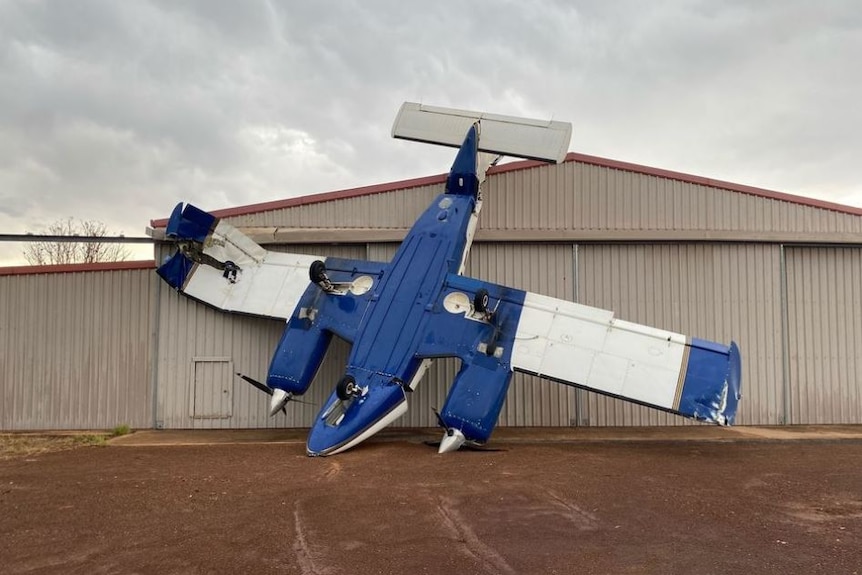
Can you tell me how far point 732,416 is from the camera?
10.5 meters

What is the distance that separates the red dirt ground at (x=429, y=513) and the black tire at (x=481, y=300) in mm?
2927

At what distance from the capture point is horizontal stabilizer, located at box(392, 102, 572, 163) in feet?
49.1

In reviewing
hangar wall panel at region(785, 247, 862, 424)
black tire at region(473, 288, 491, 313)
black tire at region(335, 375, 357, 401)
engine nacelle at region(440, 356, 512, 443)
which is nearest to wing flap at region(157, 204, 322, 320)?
black tire at region(335, 375, 357, 401)

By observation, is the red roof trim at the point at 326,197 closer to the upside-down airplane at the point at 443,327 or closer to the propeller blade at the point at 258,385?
the upside-down airplane at the point at 443,327

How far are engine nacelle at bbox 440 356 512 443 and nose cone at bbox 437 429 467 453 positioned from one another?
8cm

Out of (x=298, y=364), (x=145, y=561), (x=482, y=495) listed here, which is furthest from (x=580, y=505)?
(x=298, y=364)

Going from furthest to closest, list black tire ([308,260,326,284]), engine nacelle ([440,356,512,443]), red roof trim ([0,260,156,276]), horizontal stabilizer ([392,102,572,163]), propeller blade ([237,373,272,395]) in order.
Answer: red roof trim ([0,260,156,276]), horizontal stabilizer ([392,102,572,163]), black tire ([308,260,326,284]), propeller blade ([237,373,272,395]), engine nacelle ([440,356,512,443])

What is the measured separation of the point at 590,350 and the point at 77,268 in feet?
45.1

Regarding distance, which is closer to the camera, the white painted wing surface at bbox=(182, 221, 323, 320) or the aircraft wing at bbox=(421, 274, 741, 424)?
the aircraft wing at bbox=(421, 274, 741, 424)

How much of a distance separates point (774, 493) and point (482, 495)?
436cm

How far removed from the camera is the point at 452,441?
11086mm

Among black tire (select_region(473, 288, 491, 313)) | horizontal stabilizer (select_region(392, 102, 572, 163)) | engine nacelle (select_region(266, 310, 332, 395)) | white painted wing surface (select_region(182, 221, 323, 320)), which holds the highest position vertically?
horizontal stabilizer (select_region(392, 102, 572, 163))

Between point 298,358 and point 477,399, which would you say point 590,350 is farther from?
point 298,358

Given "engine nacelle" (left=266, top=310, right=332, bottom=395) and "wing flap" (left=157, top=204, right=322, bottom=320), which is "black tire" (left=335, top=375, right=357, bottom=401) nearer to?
"engine nacelle" (left=266, top=310, right=332, bottom=395)
